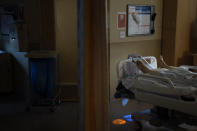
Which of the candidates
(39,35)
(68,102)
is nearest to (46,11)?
(39,35)

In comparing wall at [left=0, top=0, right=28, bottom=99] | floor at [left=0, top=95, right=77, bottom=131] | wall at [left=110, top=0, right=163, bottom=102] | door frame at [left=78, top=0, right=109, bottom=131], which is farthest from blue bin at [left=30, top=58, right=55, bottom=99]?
door frame at [left=78, top=0, right=109, bottom=131]

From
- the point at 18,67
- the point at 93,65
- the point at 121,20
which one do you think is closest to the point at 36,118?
the point at 18,67

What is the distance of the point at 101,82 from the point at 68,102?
2.30m

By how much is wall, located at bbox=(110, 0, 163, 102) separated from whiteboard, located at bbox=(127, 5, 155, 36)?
0.30 feet

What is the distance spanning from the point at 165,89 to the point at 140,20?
6.81 ft

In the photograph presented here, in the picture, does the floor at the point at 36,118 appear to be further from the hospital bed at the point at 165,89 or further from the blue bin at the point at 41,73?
the hospital bed at the point at 165,89

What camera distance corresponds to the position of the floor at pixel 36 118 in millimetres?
3205

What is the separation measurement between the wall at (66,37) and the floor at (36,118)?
552mm

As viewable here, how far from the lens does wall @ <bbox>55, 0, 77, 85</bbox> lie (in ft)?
13.4

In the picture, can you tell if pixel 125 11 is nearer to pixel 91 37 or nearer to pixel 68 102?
pixel 68 102

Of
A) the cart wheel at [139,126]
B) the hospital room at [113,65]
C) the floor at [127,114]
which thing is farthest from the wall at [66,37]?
the cart wheel at [139,126]

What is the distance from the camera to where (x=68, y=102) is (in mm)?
4242

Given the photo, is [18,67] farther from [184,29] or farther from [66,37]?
[184,29]

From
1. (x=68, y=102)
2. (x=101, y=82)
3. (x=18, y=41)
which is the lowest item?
(x=68, y=102)
